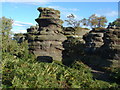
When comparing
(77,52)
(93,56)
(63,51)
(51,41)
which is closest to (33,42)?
(51,41)

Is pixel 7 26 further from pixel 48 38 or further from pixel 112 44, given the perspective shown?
pixel 112 44

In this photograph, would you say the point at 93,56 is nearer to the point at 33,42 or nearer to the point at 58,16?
the point at 33,42

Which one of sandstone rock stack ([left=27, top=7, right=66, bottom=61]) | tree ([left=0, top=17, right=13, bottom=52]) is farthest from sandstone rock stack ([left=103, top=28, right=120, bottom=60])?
tree ([left=0, top=17, right=13, bottom=52])

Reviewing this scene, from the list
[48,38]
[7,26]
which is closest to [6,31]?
[7,26]

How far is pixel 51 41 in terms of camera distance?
116ft

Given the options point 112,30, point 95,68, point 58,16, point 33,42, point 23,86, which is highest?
point 58,16

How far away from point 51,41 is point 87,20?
40446mm

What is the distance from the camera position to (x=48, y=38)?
35.0 metres

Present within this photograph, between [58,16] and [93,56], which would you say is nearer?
[93,56]

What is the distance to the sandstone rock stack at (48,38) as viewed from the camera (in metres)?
33.4

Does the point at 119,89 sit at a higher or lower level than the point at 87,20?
lower

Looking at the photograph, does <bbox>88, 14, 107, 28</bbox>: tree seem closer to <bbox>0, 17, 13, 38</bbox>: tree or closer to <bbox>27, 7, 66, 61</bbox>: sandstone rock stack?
<bbox>27, 7, 66, 61</bbox>: sandstone rock stack

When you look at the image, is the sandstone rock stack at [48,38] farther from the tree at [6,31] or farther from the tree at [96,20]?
the tree at [96,20]

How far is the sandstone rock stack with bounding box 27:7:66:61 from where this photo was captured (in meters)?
33.4
